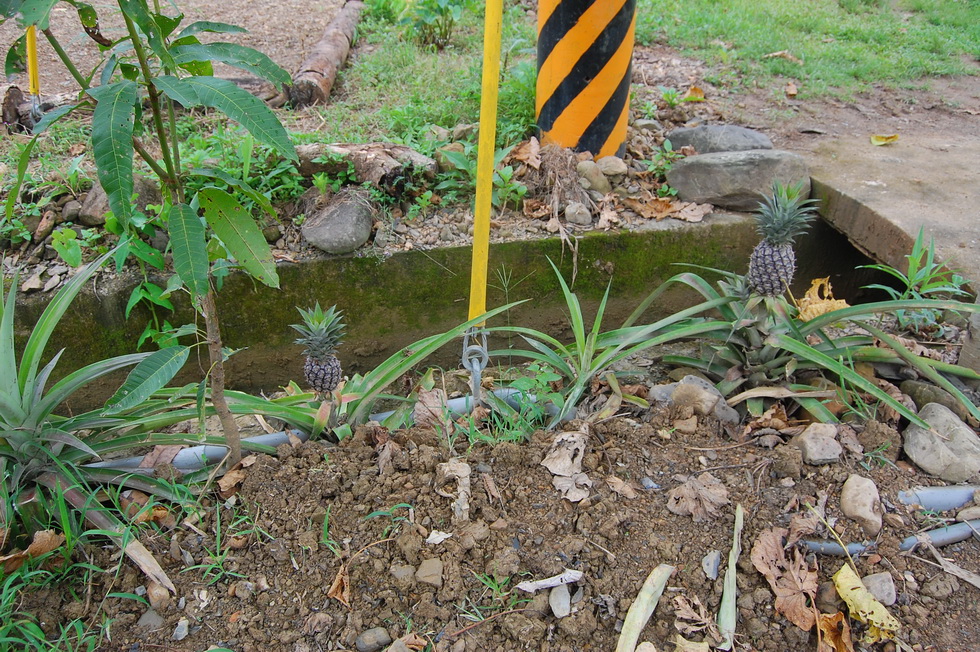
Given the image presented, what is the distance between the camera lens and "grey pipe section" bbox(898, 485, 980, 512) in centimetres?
178

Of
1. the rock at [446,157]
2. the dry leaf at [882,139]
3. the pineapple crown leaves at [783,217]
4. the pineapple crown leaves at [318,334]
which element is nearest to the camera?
the pineapple crown leaves at [318,334]

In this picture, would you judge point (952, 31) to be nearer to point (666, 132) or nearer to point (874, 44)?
point (874, 44)

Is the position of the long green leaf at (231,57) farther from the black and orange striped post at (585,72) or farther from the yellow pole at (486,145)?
the black and orange striped post at (585,72)

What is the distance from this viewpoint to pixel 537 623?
1495 mm

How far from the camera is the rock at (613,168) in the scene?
3092 millimetres

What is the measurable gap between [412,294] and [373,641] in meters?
1.64

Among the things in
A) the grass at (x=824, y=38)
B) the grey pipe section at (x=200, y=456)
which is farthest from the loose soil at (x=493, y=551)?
the grass at (x=824, y=38)

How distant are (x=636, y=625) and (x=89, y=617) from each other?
1252mm

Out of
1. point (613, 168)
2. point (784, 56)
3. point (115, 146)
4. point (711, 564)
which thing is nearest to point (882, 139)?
point (784, 56)

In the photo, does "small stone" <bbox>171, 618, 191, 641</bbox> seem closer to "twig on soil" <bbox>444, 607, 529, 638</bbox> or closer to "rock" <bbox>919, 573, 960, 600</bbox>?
"twig on soil" <bbox>444, 607, 529, 638</bbox>

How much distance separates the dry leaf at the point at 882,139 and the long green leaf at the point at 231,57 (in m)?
3.17

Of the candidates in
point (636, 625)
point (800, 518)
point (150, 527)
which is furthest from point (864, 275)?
point (150, 527)

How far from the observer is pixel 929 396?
2.12 meters

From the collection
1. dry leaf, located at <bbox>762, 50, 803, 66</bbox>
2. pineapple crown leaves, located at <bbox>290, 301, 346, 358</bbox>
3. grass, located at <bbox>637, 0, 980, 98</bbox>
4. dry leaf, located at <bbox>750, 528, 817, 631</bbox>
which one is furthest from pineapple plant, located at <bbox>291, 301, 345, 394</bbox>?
dry leaf, located at <bbox>762, 50, 803, 66</bbox>
